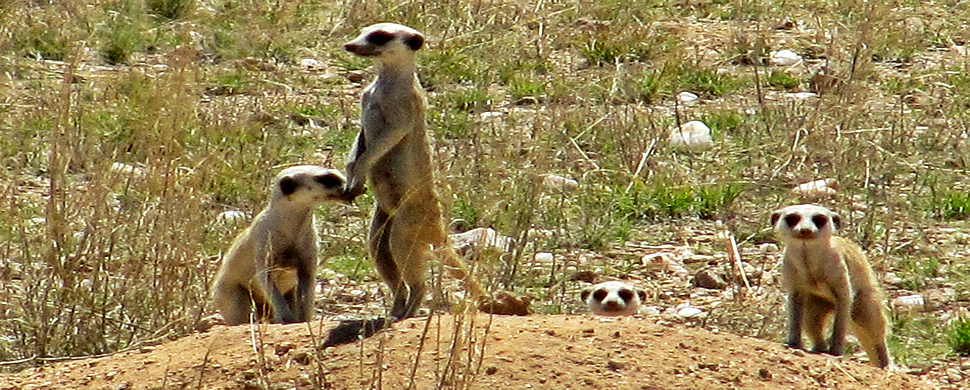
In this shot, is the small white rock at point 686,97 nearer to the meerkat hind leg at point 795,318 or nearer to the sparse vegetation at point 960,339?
the sparse vegetation at point 960,339

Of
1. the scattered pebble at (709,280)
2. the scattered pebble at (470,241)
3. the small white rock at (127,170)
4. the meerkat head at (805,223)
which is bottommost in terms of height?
the scattered pebble at (709,280)

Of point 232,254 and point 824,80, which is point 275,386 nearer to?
point 232,254

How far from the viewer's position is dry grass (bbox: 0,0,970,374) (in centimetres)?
631

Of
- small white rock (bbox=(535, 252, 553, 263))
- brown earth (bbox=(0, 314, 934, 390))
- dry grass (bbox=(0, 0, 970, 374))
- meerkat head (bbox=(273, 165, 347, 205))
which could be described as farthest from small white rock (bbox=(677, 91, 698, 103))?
brown earth (bbox=(0, 314, 934, 390))

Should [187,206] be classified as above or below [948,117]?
above

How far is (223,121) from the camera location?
29.2ft

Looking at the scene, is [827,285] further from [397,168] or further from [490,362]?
[490,362]

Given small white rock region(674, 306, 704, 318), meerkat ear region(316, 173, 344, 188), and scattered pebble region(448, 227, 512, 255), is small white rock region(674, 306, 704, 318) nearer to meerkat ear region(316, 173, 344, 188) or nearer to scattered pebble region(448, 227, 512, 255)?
scattered pebble region(448, 227, 512, 255)

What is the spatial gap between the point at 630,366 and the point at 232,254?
180 cm

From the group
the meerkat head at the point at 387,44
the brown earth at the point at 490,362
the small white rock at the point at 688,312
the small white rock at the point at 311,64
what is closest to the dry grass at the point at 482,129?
the small white rock at the point at 311,64

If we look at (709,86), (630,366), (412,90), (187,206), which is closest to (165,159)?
(187,206)

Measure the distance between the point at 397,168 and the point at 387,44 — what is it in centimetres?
44

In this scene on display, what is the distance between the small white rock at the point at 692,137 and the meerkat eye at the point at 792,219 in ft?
8.80

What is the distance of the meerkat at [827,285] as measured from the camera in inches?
252
